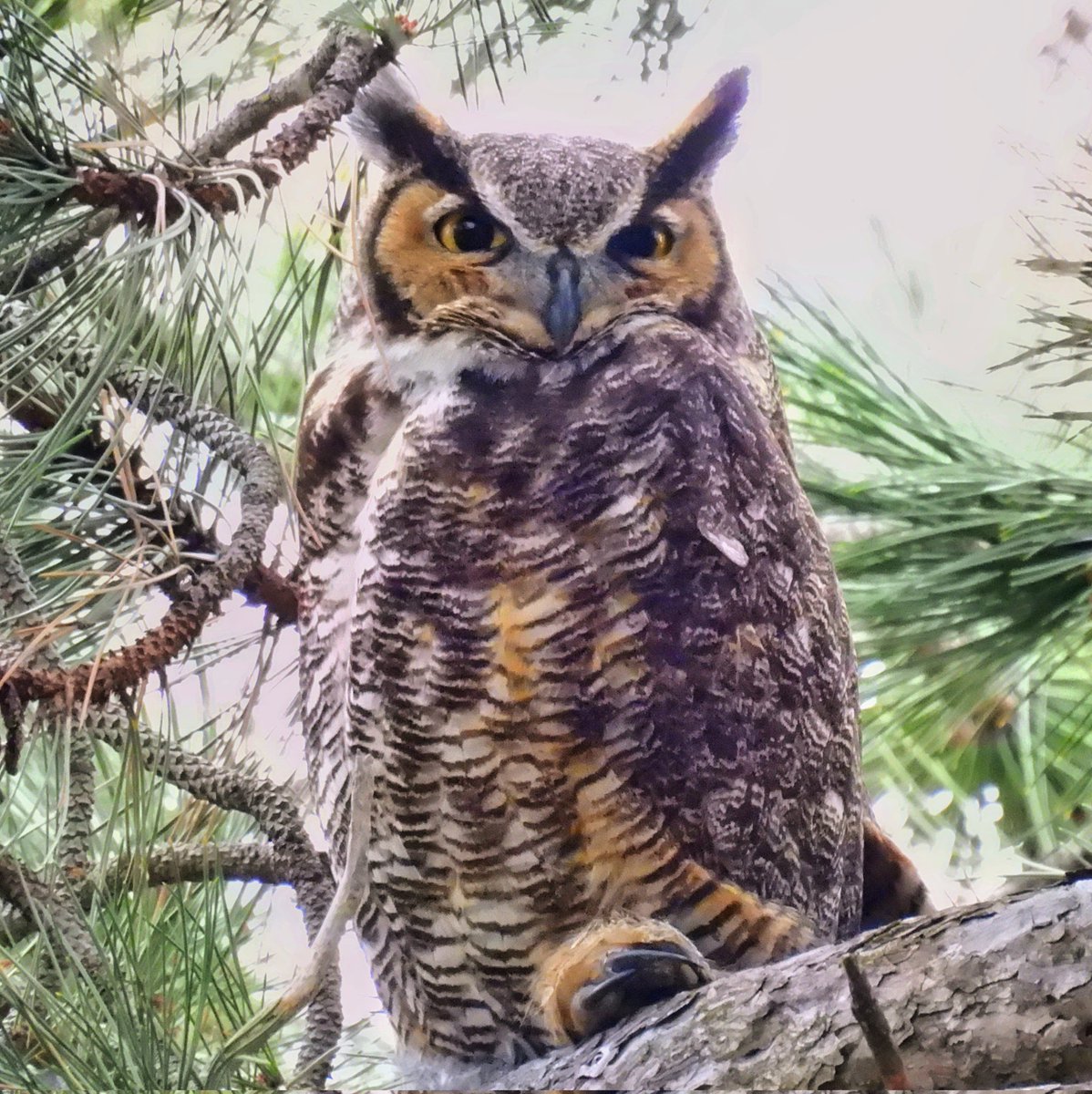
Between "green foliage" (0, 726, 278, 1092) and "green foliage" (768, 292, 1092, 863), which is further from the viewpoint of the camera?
"green foliage" (768, 292, 1092, 863)

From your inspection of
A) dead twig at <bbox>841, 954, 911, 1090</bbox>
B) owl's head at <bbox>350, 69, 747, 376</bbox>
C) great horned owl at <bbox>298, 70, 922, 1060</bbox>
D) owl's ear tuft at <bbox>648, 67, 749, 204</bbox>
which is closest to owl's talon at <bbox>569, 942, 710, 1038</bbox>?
great horned owl at <bbox>298, 70, 922, 1060</bbox>

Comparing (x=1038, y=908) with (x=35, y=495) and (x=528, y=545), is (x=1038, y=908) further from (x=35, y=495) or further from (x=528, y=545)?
(x=35, y=495)

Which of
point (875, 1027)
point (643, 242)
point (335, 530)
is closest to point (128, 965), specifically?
point (335, 530)

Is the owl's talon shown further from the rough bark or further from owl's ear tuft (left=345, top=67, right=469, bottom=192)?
owl's ear tuft (left=345, top=67, right=469, bottom=192)

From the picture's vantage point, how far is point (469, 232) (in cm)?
91

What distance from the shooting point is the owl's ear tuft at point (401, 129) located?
0.93 meters

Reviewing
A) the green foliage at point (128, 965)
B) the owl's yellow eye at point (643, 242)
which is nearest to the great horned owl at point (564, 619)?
the owl's yellow eye at point (643, 242)

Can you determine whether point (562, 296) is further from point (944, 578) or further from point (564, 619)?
point (944, 578)

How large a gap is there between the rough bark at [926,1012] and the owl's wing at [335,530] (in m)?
0.32

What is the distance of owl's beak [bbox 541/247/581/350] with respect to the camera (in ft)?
2.92

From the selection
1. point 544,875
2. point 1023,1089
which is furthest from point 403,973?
point 1023,1089

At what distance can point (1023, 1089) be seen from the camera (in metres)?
0.69

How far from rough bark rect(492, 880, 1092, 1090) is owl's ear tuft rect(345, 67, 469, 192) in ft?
2.00

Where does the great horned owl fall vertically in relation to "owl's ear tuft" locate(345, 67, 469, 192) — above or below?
below
